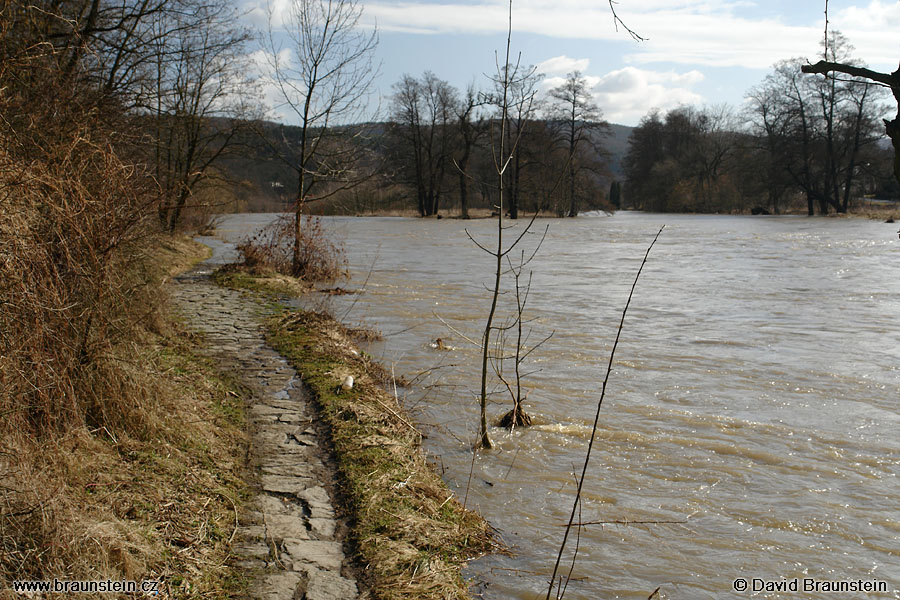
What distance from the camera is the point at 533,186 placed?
189ft

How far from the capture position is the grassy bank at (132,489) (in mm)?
3186

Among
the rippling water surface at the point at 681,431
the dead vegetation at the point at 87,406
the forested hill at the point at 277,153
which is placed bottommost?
the rippling water surface at the point at 681,431

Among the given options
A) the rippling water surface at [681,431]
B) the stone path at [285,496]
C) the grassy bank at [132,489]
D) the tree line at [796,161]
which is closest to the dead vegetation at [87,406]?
the grassy bank at [132,489]

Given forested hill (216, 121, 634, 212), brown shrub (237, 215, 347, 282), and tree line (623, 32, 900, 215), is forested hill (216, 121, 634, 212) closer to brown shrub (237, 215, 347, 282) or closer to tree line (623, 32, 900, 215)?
brown shrub (237, 215, 347, 282)

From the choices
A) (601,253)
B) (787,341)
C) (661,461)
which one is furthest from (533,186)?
(661,461)

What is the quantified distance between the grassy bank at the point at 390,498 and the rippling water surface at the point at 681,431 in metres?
0.27

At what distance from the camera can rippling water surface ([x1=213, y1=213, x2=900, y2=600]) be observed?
4.77 m

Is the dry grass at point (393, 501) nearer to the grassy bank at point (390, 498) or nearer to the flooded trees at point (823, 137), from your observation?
the grassy bank at point (390, 498)

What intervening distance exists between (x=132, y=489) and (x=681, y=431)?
5.18 m

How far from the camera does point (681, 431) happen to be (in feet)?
23.6

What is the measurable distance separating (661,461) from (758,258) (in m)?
19.7

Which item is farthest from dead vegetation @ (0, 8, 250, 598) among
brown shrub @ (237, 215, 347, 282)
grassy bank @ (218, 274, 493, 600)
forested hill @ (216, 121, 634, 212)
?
brown shrub @ (237, 215, 347, 282)

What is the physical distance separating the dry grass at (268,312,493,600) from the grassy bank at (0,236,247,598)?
77 cm

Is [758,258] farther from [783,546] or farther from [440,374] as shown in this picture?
[783,546]
